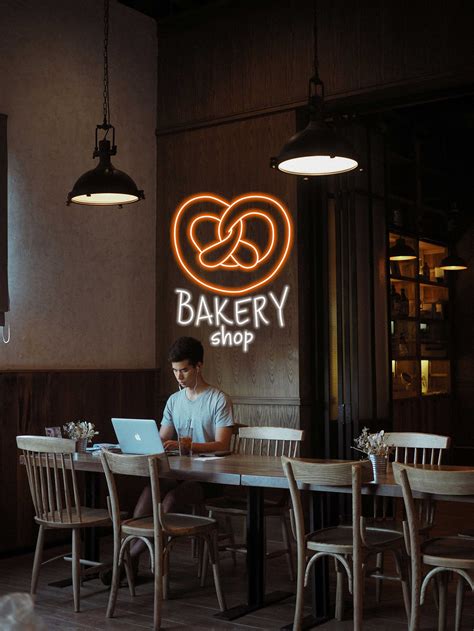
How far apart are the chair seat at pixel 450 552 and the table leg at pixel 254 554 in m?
1.01

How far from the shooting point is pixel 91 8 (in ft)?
22.9

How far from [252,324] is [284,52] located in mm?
2267

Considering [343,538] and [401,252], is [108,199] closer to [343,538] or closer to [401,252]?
[343,538]

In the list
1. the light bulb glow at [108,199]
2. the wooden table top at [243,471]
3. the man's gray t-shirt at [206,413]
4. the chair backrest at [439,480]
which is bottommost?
the wooden table top at [243,471]

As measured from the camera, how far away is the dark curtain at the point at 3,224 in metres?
6.10

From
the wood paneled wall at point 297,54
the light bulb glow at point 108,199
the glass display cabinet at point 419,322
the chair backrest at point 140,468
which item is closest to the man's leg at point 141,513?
the chair backrest at point 140,468

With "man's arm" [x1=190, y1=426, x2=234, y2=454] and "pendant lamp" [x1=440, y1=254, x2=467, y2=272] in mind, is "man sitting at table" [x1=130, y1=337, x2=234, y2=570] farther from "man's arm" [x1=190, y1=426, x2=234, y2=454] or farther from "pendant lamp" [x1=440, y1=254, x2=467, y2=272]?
"pendant lamp" [x1=440, y1=254, x2=467, y2=272]

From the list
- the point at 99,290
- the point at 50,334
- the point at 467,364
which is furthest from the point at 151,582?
the point at 467,364

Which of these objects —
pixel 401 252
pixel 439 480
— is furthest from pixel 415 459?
pixel 401 252

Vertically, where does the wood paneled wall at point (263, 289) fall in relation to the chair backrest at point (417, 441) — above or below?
above

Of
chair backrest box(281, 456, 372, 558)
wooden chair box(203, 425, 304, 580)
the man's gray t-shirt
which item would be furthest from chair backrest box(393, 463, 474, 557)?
the man's gray t-shirt

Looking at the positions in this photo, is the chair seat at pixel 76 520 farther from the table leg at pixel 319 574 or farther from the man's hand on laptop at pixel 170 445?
the table leg at pixel 319 574

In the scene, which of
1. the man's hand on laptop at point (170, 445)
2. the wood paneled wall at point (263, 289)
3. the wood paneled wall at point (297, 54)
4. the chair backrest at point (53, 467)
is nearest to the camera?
the chair backrest at point (53, 467)

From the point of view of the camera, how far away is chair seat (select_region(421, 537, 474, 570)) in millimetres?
3662
